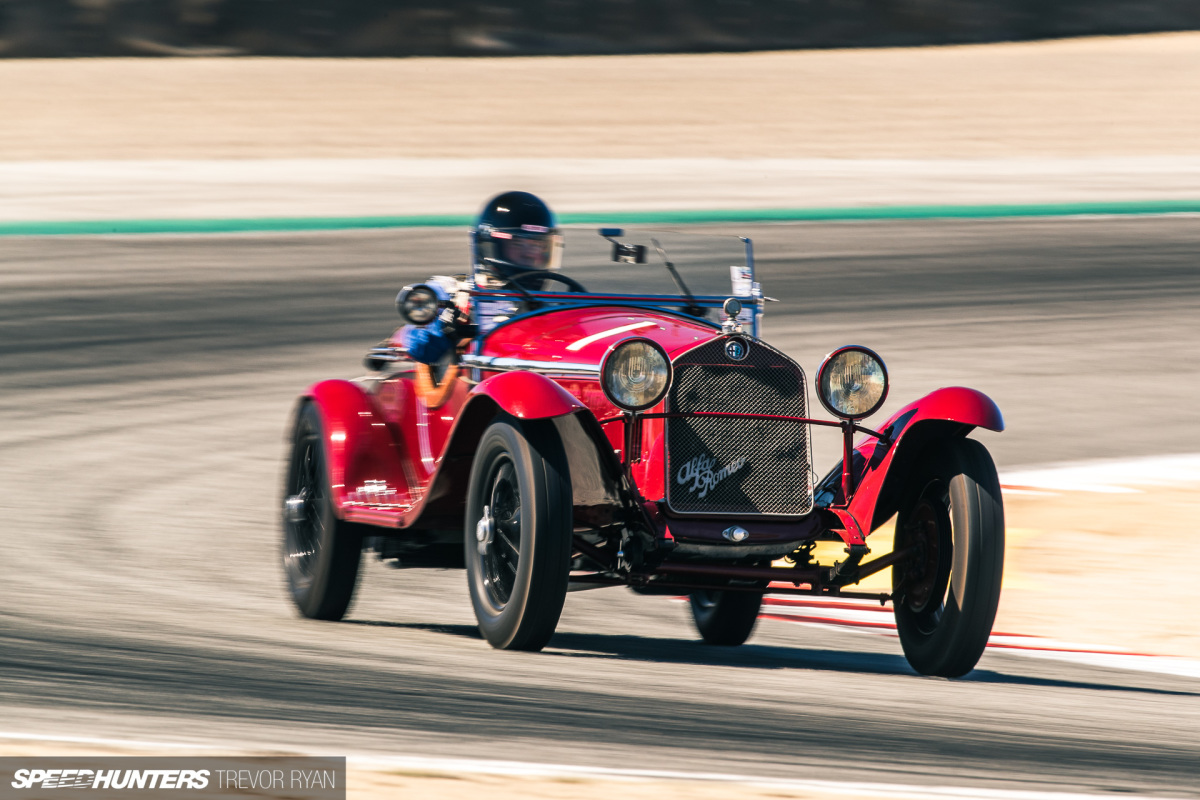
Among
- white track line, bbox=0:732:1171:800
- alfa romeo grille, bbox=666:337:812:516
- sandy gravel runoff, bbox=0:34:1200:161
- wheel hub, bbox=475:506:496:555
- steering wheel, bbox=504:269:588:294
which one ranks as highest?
sandy gravel runoff, bbox=0:34:1200:161

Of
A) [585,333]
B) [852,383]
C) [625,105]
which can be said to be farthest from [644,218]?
[852,383]

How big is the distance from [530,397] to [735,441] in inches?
34.7

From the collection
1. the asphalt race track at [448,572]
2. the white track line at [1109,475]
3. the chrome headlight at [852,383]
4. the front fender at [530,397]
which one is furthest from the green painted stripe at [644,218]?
the front fender at [530,397]

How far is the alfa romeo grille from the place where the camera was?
6312 mm

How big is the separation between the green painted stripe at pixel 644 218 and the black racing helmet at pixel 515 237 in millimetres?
13640

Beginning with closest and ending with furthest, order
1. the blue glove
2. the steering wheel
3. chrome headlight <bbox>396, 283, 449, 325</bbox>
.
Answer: chrome headlight <bbox>396, 283, 449, 325</bbox>
the blue glove
the steering wheel

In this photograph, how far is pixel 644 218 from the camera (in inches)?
853

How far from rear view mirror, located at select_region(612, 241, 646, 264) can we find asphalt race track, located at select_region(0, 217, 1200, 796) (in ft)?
5.27

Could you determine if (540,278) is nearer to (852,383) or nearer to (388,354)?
(388,354)

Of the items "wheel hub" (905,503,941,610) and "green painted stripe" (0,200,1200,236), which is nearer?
"wheel hub" (905,503,941,610)

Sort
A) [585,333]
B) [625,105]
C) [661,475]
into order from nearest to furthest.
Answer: [661,475], [585,333], [625,105]

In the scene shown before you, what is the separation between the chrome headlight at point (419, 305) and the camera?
7.01 m

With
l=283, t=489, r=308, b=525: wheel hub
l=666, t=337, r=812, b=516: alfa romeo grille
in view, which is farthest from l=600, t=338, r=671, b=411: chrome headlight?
l=283, t=489, r=308, b=525: wheel hub

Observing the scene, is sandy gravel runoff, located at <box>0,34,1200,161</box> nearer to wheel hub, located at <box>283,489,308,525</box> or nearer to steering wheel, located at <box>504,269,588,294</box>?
wheel hub, located at <box>283,489,308,525</box>
